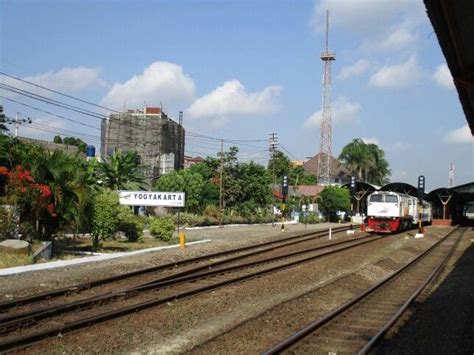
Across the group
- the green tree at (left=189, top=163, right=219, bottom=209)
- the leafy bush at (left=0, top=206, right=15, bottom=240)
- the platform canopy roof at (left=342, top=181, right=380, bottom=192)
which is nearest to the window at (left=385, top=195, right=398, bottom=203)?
Answer: the green tree at (left=189, top=163, right=219, bottom=209)

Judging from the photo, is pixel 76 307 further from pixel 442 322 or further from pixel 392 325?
pixel 442 322

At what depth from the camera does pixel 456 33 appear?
9094mm

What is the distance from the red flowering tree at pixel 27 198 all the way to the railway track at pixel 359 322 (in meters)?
11.3

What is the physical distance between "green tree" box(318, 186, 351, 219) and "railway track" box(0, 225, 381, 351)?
41.3 m

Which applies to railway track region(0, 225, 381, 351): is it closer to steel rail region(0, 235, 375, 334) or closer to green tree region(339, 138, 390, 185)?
steel rail region(0, 235, 375, 334)

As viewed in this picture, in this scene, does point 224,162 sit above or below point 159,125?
below

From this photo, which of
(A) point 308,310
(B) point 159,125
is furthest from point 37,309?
(B) point 159,125

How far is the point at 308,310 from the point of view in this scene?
11867 millimetres

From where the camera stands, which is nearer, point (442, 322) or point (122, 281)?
point (442, 322)

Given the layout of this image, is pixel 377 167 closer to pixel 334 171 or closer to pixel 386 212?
pixel 334 171

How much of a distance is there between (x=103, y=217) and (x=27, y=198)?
148 inches

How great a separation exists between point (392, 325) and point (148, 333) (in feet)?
14.9

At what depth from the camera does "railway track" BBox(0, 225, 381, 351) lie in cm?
900

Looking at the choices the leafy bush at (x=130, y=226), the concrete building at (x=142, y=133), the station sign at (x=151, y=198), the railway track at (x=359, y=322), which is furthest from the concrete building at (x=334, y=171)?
the railway track at (x=359, y=322)
